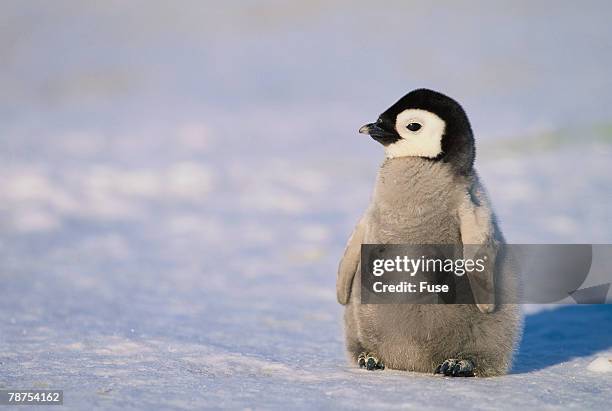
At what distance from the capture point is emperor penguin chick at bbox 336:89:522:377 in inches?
108

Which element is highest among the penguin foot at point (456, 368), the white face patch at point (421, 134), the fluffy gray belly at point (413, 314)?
the white face patch at point (421, 134)

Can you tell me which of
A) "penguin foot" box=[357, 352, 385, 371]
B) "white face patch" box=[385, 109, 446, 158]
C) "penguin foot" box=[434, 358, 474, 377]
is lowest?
"penguin foot" box=[434, 358, 474, 377]

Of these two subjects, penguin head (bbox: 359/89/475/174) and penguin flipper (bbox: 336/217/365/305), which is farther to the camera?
penguin flipper (bbox: 336/217/365/305)

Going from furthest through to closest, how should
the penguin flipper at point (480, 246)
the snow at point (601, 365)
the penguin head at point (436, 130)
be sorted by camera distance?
the snow at point (601, 365), the penguin head at point (436, 130), the penguin flipper at point (480, 246)

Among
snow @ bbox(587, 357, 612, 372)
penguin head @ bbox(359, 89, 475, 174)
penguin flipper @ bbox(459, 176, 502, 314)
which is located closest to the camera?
penguin flipper @ bbox(459, 176, 502, 314)

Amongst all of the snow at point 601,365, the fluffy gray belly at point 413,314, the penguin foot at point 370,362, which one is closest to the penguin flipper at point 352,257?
the fluffy gray belly at point 413,314

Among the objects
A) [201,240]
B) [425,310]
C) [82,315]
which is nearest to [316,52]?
[201,240]

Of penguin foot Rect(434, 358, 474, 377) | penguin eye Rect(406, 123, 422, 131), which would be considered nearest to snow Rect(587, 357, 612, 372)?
penguin foot Rect(434, 358, 474, 377)

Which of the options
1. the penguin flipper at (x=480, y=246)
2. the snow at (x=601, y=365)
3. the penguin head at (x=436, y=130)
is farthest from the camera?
the snow at (x=601, y=365)

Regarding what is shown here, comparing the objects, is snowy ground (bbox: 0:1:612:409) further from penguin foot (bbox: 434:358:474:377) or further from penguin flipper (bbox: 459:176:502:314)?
penguin flipper (bbox: 459:176:502:314)

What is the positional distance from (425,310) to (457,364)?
185mm

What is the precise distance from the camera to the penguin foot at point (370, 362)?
2871 millimetres

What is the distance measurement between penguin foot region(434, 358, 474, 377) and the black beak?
2.24 feet

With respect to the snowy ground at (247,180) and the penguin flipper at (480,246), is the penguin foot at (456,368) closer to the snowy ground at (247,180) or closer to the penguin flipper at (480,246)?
the snowy ground at (247,180)
